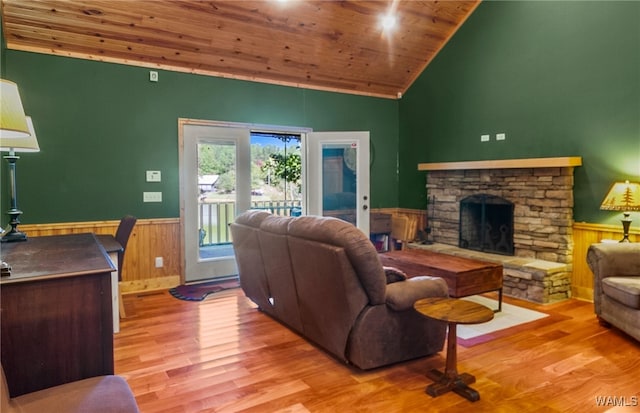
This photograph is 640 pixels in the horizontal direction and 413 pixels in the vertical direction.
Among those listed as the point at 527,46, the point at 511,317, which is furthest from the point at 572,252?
the point at 527,46

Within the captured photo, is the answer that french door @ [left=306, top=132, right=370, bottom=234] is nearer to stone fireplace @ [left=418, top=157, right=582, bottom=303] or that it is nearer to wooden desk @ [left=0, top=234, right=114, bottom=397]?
stone fireplace @ [left=418, top=157, right=582, bottom=303]

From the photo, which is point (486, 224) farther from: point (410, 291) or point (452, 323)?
point (452, 323)

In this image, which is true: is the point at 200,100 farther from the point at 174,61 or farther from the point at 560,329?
the point at 560,329

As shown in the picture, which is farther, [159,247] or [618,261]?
[159,247]

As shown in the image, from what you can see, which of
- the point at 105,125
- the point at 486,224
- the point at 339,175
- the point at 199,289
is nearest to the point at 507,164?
the point at 486,224

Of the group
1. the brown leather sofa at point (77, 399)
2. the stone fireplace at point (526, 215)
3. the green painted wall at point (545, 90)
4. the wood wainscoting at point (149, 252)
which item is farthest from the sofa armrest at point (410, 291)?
the wood wainscoting at point (149, 252)

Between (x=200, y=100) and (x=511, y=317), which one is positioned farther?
(x=200, y=100)

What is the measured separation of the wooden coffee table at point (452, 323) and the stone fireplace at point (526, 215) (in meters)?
2.27

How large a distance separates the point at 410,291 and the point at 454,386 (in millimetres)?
626

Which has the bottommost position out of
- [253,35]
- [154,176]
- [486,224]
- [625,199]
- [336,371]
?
[336,371]

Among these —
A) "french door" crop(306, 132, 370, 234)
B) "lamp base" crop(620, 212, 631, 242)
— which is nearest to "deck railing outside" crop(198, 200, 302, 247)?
"french door" crop(306, 132, 370, 234)

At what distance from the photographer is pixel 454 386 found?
2520 mm

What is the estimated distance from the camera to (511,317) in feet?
12.9

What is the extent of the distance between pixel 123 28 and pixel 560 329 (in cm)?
521
